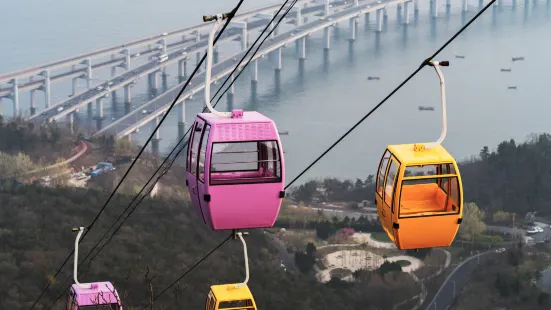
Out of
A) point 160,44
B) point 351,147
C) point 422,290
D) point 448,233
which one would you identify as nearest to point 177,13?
point 160,44

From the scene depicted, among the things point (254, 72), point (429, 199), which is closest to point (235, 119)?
point (429, 199)

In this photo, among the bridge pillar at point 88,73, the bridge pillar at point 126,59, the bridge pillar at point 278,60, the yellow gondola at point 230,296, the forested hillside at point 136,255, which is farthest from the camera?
the bridge pillar at point 278,60

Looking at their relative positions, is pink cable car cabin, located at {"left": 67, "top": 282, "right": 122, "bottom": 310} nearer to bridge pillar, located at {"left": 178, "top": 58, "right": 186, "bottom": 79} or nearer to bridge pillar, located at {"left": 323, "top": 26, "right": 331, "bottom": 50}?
bridge pillar, located at {"left": 178, "top": 58, "right": 186, "bottom": 79}

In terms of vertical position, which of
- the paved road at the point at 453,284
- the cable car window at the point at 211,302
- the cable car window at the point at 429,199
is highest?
the cable car window at the point at 429,199

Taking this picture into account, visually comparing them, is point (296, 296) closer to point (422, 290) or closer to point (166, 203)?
point (422, 290)

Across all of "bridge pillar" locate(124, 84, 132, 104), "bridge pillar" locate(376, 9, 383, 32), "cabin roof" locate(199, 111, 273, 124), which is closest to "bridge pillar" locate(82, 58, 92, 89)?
"bridge pillar" locate(124, 84, 132, 104)

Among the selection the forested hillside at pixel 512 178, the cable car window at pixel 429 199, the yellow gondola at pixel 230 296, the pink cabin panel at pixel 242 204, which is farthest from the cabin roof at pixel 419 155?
the forested hillside at pixel 512 178

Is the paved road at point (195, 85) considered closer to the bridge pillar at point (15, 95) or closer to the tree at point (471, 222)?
the bridge pillar at point (15, 95)
